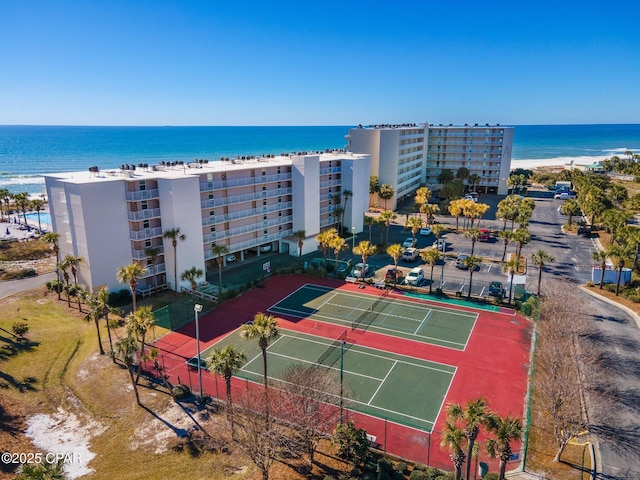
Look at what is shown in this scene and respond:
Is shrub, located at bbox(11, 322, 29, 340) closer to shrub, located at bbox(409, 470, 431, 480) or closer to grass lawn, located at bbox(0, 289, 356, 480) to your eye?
grass lawn, located at bbox(0, 289, 356, 480)

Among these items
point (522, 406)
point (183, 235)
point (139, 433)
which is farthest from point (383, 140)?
point (139, 433)

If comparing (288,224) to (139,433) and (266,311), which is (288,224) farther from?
(139,433)

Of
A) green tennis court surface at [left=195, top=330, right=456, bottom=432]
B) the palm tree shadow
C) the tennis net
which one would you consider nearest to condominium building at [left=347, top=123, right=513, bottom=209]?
the tennis net

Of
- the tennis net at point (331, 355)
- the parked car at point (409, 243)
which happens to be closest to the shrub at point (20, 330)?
the tennis net at point (331, 355)

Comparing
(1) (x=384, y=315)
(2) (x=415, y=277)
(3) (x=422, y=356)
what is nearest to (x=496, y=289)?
(2) (x=415, y=277)

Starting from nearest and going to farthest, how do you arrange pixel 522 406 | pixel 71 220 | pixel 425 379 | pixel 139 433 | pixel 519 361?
1. pixel 139 433
2. pixel 522 406
3. pixel 425 379
4. pixel 519 361
5. pixel 71 220
